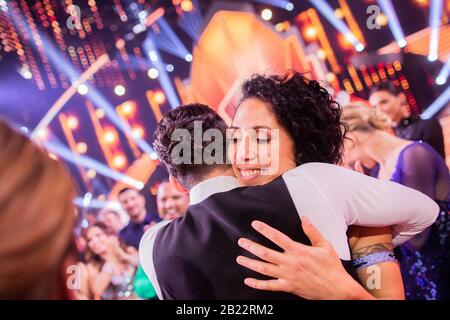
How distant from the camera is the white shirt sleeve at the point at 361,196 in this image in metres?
1.56

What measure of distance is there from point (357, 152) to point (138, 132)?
4.38 ft

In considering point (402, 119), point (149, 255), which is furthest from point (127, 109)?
point (149, 255)

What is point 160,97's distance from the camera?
3186 millimetres

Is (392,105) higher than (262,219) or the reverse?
higher

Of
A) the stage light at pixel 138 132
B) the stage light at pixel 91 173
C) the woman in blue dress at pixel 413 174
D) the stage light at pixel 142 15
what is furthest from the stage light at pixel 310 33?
the stage light at pixel 91 173

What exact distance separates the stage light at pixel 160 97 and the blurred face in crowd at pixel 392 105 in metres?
1.26

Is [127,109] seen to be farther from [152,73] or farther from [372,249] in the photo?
[372,249]

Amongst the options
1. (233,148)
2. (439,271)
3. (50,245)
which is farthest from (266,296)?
(439,271)

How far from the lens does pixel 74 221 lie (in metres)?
0.58

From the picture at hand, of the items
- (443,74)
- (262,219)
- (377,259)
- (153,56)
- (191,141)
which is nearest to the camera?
(262,219)

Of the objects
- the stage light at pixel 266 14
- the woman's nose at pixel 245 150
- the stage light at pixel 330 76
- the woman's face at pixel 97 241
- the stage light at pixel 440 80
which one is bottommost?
the woman's face at pixel 97 241

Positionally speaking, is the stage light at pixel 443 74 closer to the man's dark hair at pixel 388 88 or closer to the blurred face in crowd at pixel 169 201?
the man's dark hair at pixel 388 88
